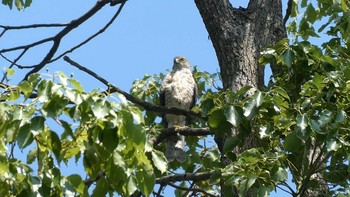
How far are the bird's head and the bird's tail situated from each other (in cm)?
194

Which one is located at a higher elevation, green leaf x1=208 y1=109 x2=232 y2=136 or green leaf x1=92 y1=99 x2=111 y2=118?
green leaf x1=208 y1=109 x2=232 y2=136

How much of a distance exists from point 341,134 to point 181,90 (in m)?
3.41

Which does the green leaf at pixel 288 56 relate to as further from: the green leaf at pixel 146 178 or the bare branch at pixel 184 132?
the green leaf at pixel 146 178

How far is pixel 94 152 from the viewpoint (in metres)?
3.73

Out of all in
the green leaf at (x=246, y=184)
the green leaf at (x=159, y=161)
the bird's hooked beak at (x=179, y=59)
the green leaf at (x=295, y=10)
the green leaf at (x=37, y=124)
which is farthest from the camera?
the bird's hooked beak at (x=179, y=59)

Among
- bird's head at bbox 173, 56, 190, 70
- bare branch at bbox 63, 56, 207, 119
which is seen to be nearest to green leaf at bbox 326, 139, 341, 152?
bare branch at bbox 63, 56, 207, 119

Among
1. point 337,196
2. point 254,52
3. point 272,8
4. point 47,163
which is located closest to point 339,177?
point 337,196

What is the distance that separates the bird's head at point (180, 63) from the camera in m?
8.38

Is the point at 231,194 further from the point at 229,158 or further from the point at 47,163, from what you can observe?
the point at 47,163

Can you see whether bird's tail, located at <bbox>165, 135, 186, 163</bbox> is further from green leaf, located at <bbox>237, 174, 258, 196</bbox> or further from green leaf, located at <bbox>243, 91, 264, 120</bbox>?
green leaf, located at <bbox>237, 174, 258, 196</bbox>

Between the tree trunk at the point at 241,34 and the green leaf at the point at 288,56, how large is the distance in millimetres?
548

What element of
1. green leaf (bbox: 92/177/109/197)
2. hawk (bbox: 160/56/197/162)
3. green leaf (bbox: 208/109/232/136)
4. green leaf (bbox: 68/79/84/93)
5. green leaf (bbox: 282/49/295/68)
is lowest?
green leaf (bbox: 92/177/109/197)

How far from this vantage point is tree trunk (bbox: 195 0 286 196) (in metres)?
5.55

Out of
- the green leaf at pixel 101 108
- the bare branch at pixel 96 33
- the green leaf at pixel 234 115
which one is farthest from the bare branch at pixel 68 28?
the green leaf at pixel 101 108
